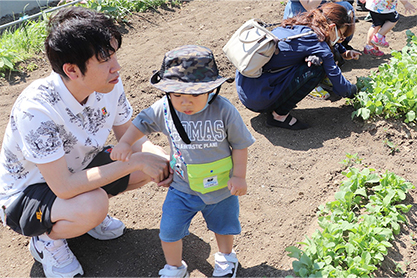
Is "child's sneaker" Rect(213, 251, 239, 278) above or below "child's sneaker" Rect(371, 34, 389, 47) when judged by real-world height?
above

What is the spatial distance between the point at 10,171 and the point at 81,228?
1.66ft

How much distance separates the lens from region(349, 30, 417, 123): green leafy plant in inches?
127

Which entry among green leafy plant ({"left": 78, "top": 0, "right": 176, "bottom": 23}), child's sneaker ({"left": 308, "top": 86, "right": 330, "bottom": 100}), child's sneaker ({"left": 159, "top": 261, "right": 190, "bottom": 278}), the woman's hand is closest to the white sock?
child's sneaker ({"left": 159, "top": 261, "right": 190, "bottom": 278})

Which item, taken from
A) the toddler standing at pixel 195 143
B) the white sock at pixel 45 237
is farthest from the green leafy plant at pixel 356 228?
the white sock at pixel 45 237

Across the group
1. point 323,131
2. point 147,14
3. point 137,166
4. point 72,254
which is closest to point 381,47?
point 323,131

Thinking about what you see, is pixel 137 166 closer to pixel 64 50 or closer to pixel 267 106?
pixel 64 50

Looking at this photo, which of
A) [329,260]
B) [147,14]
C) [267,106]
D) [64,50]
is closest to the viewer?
[64,50]

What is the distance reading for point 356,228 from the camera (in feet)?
7.61

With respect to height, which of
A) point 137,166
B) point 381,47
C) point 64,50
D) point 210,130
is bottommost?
point 381,47

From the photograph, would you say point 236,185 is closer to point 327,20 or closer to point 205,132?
point 205,132

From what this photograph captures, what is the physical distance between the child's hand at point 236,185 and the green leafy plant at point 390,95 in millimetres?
1764

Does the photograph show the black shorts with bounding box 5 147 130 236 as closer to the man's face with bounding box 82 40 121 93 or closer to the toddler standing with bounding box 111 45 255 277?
the toddler standing with bounding box 111 45 255 277

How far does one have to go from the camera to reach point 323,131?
356 centimetres

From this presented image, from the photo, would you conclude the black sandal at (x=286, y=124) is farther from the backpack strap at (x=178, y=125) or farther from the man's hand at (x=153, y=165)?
the backpack strap at (x=178, y=125)
